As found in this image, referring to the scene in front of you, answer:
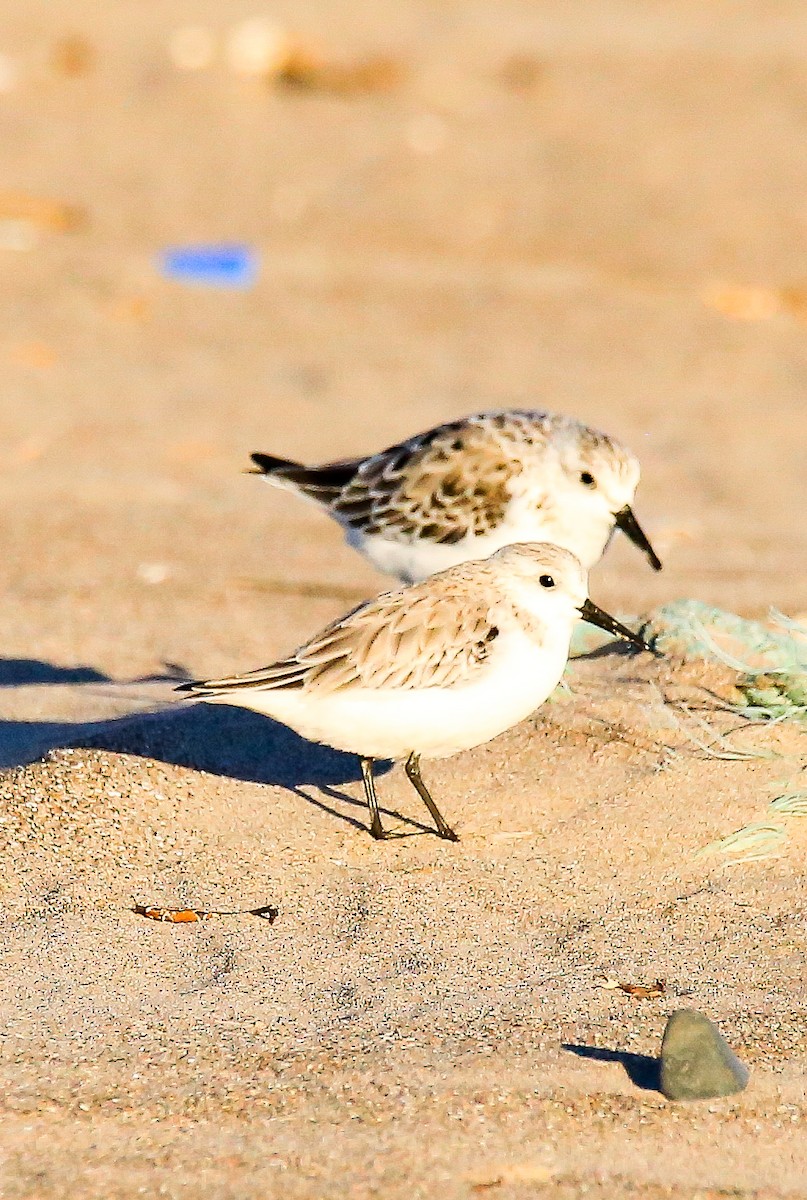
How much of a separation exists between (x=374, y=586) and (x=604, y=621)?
10.1 ft

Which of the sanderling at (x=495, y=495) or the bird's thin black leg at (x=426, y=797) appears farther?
the sanderling at (x=495, y=495)

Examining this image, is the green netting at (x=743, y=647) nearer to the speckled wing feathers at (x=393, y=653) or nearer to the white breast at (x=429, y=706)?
the white breast at (x=429, y=706)

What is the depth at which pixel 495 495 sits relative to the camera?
6.36 m

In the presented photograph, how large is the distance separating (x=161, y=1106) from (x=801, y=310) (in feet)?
33.3

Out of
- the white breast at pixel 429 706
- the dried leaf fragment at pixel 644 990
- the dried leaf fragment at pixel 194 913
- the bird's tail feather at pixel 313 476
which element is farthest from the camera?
the bird's tail feather at pixel 313 476

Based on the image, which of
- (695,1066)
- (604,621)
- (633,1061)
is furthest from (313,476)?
(695,1066)

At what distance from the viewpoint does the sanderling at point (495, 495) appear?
20.6ft

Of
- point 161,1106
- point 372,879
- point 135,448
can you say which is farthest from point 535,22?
point 161,1106

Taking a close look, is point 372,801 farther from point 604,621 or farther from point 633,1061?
point 633,1061

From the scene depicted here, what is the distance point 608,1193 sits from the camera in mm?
3268

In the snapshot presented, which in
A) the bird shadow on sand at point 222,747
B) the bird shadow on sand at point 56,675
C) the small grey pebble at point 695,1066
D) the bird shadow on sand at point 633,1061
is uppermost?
the small grey pebble at point 695,1066

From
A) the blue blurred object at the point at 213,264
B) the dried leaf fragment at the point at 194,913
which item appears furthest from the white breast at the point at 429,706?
the blue blurred object at the point at 213,264

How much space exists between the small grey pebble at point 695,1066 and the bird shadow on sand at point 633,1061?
2.3 inches

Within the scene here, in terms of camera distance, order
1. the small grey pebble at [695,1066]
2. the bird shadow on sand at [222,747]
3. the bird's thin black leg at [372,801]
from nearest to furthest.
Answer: the small grey pebble at [695,1066] → the bird's thin black leg at [372,801] → the bird shadow on sand at [222,747]
